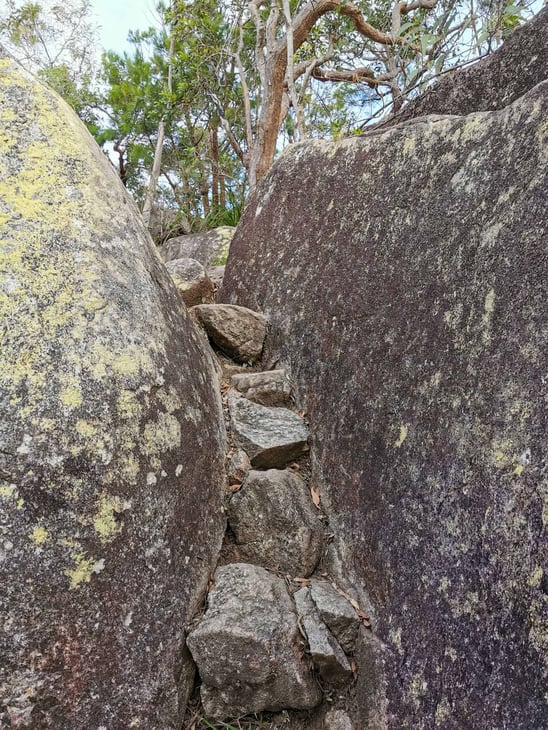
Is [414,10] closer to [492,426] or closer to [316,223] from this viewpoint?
[316,223]

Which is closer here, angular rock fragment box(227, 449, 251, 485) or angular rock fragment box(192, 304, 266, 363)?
angular rock fragment box(227, 449, 251, 485)

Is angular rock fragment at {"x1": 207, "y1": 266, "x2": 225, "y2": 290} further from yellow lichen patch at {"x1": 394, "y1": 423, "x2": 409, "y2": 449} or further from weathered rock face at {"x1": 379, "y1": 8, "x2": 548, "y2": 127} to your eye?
yellow lichen patch at {"x1": 394, "y1": 423, "x2": 409, "y2": 449}

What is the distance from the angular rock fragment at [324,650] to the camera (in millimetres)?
1914

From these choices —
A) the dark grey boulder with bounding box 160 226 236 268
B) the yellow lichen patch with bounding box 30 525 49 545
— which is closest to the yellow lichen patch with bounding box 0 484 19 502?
the yellow lichen patch with bounding box 30 525 49 545

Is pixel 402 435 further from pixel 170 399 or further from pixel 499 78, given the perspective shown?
pixel 499 78

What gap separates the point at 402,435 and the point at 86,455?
44.4 inches

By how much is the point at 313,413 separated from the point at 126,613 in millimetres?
1260

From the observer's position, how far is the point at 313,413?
2736 millimetres

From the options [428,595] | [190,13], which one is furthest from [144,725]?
[190,13]

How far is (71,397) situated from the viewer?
192 cm

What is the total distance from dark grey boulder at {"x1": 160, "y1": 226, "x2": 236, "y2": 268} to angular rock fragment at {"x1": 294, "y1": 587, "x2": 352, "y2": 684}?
502cm

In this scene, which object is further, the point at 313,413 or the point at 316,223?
the point at 316,223

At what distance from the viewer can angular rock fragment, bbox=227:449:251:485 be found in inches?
97.0

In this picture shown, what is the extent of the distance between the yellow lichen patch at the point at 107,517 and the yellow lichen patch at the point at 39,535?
0.50 ft
